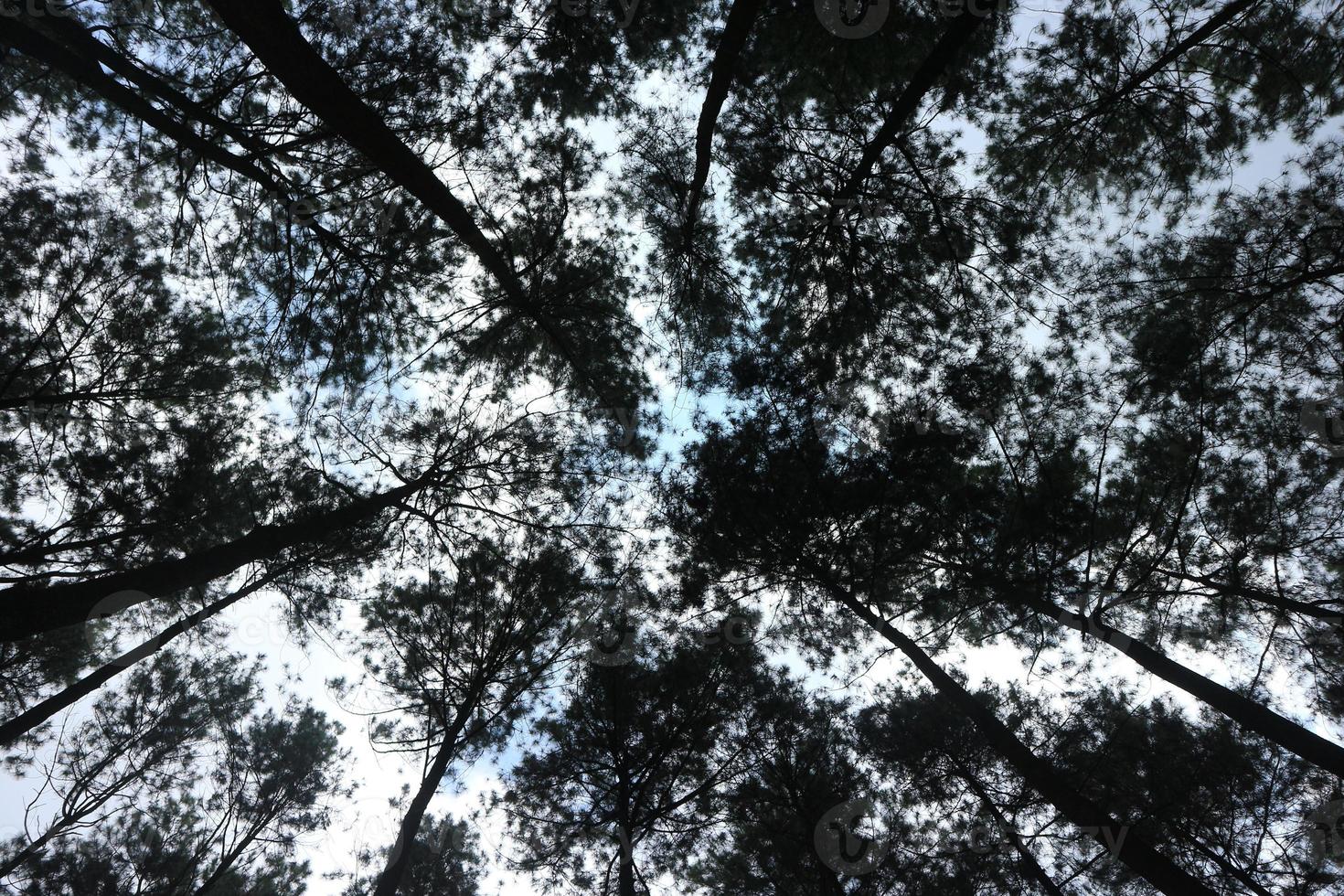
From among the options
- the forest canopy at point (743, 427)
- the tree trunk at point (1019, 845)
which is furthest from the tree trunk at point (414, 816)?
the tree trunk at point (1019, 845)

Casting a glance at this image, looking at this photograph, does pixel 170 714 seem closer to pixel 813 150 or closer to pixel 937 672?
pixel 937 672

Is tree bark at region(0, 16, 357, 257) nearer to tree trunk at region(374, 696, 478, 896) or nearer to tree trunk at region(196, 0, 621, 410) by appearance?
tree trunk at region(196, 0, 621, 410)

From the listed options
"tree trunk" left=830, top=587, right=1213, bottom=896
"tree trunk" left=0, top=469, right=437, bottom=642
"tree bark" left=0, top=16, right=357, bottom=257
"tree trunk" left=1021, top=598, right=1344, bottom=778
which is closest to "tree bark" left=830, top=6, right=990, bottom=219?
"tree trunk" left=1021, top=598, right=1344, bottom=778

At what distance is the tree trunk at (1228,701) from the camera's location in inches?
175

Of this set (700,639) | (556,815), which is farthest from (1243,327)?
(556,815)

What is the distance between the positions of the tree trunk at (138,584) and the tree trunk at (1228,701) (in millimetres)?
8016

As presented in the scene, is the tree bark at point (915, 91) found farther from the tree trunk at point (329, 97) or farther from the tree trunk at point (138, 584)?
the tree trunk at point (138, 584)

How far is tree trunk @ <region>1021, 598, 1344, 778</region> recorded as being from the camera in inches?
175

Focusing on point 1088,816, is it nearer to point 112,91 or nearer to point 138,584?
point 138,584

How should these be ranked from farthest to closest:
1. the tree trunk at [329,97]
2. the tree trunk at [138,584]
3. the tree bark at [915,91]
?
the tree bark at [915,91], the tree trunk at [138,584], the tree trunk at [329,97]

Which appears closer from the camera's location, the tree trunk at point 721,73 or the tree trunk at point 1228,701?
the tree trunk at point 1228,701

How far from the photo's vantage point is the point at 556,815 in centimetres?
764

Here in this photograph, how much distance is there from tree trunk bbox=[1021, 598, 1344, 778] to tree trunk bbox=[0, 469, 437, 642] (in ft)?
26.3

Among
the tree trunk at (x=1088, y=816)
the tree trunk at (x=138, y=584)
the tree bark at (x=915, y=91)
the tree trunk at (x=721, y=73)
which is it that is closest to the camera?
the tree trunk at (x=1088, y=816)
